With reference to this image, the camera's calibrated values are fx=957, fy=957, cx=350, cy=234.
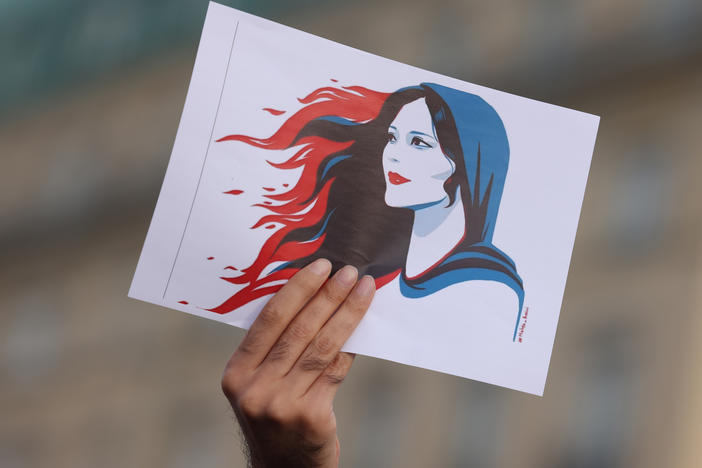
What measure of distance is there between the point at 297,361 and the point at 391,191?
0.41m

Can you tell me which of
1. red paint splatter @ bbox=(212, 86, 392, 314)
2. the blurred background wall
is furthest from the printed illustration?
the blurred background wall

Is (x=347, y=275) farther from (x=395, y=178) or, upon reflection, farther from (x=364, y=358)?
(x=364, y=358)

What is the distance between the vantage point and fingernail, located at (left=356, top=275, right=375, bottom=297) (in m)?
1.87

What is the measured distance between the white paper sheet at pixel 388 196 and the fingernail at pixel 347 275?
0.06 meters

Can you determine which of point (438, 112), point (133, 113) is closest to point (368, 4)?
point (133, 113)

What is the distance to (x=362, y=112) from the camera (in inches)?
78.7

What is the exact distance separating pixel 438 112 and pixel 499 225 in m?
0.27

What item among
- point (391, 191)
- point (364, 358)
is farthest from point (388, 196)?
point (364, 358)

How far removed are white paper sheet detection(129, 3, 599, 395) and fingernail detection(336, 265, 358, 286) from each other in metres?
0.06

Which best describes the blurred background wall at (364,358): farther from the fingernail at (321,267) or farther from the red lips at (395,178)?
the fingernail at (321,267)

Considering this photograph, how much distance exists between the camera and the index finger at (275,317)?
1817mm

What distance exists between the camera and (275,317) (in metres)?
1.82

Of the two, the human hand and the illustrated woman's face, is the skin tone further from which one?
the human hand

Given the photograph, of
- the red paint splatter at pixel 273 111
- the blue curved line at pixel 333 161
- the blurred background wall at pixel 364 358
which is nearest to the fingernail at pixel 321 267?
the blue curved line at pixel 333 161
